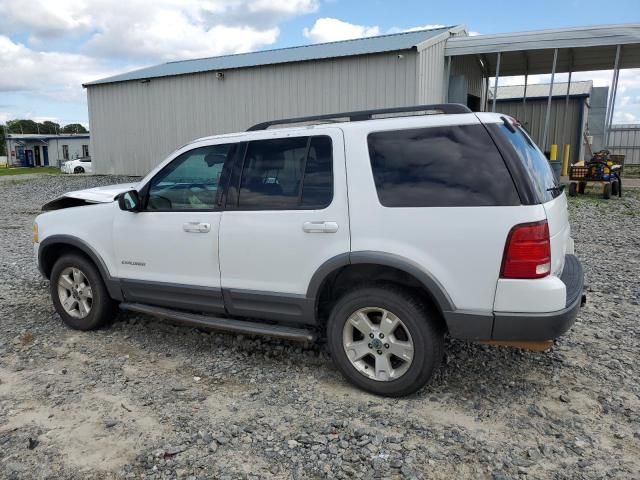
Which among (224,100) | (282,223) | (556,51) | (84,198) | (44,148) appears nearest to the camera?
(282,223)

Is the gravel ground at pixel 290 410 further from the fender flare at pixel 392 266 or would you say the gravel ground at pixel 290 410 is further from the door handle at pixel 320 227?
the door handle at pixel 320 227

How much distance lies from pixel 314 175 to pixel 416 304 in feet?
3.74

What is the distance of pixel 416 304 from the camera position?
130 inches

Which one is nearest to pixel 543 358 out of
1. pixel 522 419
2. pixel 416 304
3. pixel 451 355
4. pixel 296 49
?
pixel 451 355

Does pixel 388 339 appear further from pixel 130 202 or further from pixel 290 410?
pixel 130 202

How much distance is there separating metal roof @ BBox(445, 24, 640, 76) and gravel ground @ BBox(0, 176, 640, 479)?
11.8 m

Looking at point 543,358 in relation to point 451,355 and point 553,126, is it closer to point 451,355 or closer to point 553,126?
point 451,355

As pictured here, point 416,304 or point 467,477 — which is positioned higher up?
point 416,304

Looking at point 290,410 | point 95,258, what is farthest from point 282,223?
point 95,258

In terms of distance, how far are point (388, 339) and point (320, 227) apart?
2.88 feet

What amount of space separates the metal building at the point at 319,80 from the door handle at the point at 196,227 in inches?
459

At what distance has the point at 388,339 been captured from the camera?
3.38 m

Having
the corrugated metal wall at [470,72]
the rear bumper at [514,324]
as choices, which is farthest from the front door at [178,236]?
the corrugated metal wall at [470,72]

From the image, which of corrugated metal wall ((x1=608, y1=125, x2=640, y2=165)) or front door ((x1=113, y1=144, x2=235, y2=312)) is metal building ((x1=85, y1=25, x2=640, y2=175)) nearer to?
front door ((x1=113, y1=144, x2=235, y2=312))
